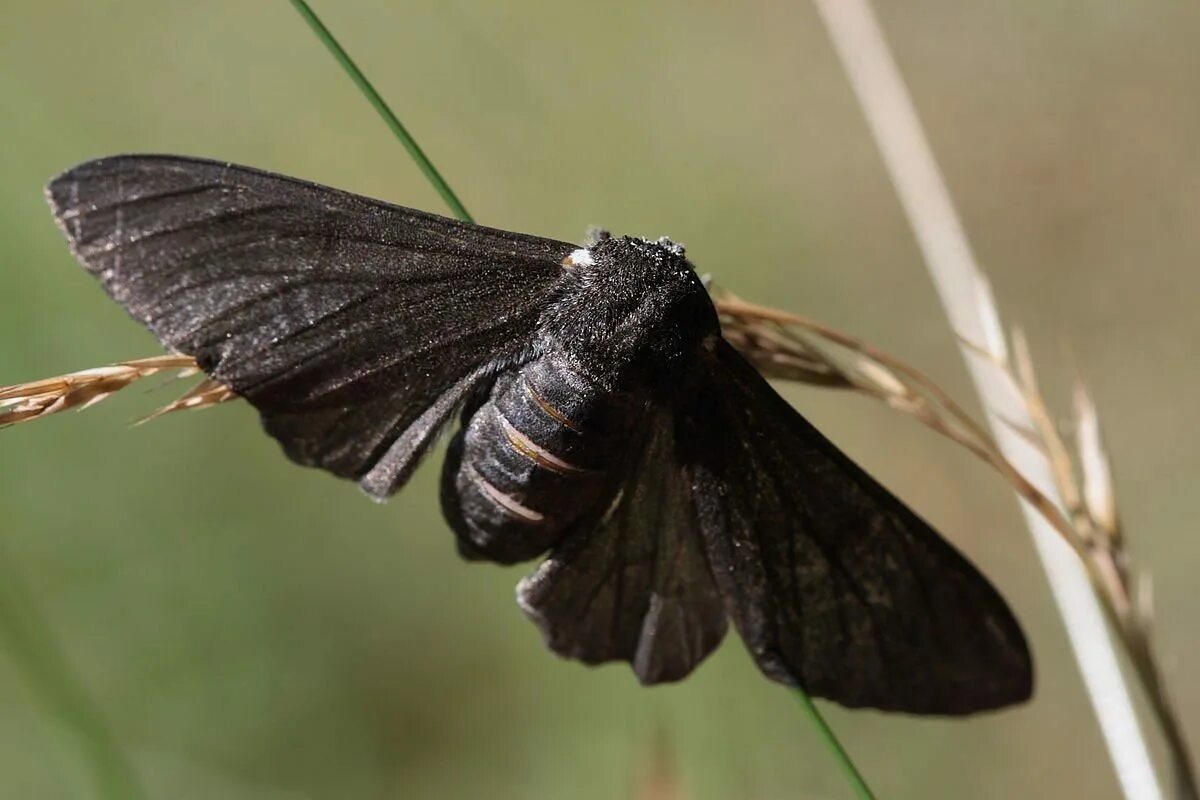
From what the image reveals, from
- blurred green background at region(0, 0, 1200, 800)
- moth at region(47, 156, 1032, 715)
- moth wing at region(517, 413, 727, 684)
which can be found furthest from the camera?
blurred green background at region(0, 0, 1200, 800)

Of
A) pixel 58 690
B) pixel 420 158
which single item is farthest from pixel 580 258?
pixel 58 690

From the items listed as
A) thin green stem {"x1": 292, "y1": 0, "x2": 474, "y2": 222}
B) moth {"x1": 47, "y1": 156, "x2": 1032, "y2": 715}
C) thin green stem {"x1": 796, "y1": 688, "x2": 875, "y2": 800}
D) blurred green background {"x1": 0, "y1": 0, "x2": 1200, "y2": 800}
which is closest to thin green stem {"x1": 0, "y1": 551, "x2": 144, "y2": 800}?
blurred green background {"x1": 0, "y1": 0, "x2": 1200, "y2": 800}

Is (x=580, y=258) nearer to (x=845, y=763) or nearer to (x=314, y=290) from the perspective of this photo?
(x=314, y=290)

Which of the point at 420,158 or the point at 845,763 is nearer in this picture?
the point at 845,763

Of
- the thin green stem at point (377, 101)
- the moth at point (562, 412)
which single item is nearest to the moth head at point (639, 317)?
the moth at point (562, 412)

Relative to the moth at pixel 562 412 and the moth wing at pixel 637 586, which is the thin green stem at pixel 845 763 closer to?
the moth at pixel 562 412

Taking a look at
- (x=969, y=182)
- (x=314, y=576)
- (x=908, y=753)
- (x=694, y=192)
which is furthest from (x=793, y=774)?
(x=969, y=182)

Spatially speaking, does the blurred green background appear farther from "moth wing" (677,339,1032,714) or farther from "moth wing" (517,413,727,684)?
"moth wing" (677,339,1032,714)
